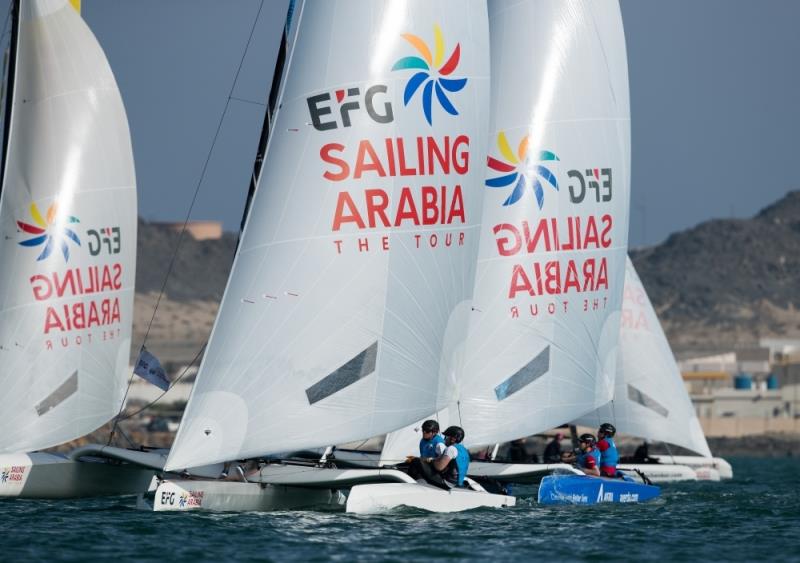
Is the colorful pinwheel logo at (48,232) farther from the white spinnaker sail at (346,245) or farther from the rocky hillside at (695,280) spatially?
the rocky hillside at (695,280)

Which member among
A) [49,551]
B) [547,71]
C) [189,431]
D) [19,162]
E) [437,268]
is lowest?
[49,551]

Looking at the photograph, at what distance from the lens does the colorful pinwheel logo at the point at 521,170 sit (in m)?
28.4

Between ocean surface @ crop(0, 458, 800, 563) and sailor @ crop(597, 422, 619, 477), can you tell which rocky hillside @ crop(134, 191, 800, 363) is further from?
ocean surface @ crop(0, 458, 800, 563)

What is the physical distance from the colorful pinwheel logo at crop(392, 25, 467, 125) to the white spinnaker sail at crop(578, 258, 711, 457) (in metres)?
14.4

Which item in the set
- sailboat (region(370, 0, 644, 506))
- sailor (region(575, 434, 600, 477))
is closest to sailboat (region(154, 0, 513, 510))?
sailor (region(575, 434, 600, 477))

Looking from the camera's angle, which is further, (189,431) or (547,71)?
(547,71)

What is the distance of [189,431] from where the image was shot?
21.6m

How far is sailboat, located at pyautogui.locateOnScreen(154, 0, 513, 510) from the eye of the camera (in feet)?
71.8

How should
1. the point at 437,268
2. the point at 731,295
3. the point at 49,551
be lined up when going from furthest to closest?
the point at 731,295, the point at 437,268, the point at 49,551

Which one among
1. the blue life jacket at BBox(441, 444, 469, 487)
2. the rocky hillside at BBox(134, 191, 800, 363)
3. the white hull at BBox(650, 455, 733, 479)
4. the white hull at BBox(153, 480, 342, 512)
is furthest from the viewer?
the rocky hillside at BBox(134, 191, 800, 363)

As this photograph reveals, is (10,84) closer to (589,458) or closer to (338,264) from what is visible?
(338,264)

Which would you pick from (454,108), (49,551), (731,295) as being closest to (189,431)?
(49,551)

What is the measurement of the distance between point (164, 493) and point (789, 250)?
165 meters

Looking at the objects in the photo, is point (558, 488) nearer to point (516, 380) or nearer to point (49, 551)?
point (516, 380)
